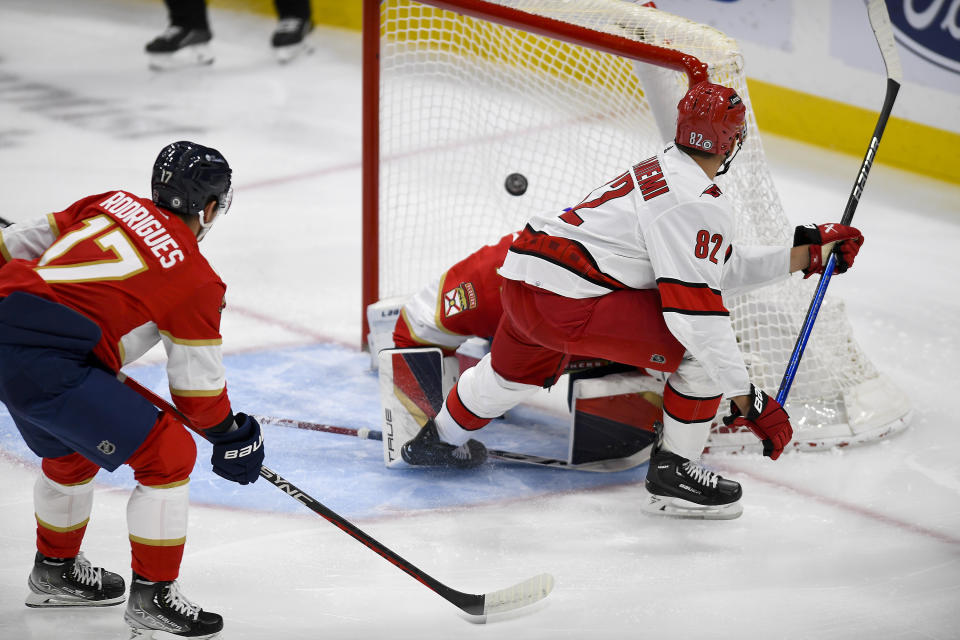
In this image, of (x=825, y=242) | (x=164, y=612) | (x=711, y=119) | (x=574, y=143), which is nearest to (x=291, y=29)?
(x=574, y=143)

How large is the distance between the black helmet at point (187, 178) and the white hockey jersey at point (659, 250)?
81 centimetres

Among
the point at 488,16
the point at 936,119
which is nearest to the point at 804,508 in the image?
the point at 488,16

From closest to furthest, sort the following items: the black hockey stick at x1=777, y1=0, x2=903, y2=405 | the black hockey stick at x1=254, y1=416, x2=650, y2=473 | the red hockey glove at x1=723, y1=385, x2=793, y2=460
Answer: the red hockey glove at x1=723, y1=385, x2=793, y2=460 → the black hockey stick at x1=777, y1=0, x2=903, y2=405 → the black hockey stick at x1=254, y1=416, x2=650, y2=473

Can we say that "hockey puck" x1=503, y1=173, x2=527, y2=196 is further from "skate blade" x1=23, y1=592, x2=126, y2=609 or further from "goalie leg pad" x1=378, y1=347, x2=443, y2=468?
"skate blade" x1=23, y1=592, x2=126, y2=609

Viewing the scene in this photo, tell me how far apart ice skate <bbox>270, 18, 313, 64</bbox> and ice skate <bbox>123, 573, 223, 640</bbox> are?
4848 mm

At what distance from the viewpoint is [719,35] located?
126 inches

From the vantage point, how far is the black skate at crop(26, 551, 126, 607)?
8.16 feet

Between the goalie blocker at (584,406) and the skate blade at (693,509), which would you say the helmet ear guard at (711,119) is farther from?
the skate blade at (693,509)

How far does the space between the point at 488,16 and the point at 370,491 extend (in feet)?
4.34

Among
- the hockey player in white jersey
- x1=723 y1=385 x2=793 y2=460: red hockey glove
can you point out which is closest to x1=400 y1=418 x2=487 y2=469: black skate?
the hockey player in white jersey

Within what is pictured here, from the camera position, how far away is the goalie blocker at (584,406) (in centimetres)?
314

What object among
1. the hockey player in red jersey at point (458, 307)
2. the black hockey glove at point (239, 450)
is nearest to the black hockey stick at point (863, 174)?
the hockey player in red jersey at point (458, 307)

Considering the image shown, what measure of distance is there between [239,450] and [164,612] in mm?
351

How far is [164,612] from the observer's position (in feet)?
7.63
